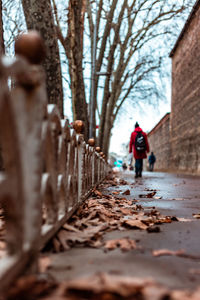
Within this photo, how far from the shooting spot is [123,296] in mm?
1152

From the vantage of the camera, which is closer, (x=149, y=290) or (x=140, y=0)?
(x=149, y=290)

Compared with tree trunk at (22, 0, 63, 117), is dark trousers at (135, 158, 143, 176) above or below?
below

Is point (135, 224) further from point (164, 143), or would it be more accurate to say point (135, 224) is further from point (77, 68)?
point (164, 143)

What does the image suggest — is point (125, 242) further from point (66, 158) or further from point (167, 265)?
point (66, 158)

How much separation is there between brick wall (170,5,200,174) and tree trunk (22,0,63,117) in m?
12.1

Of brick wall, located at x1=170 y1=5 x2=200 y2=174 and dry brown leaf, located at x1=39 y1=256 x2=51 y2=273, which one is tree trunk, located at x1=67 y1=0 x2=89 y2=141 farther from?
brick wall, located at x1=170 y1=5 x2=200 y2=174

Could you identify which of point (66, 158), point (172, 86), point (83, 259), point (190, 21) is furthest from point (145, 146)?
point (172, 86)

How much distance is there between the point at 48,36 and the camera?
16.6ft

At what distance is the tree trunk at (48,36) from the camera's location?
500 centimetres

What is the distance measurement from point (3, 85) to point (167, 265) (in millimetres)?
1112

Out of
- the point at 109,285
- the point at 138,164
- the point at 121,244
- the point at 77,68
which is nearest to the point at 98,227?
the point at 121,244

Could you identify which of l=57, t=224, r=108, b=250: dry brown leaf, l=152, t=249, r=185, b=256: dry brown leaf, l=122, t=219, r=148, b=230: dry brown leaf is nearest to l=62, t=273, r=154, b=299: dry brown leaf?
l=152, t=249, r=185, b=256: dry brown leaf

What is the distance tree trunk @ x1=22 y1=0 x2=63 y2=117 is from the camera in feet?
16.4

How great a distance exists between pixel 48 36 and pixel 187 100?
15.3 m
